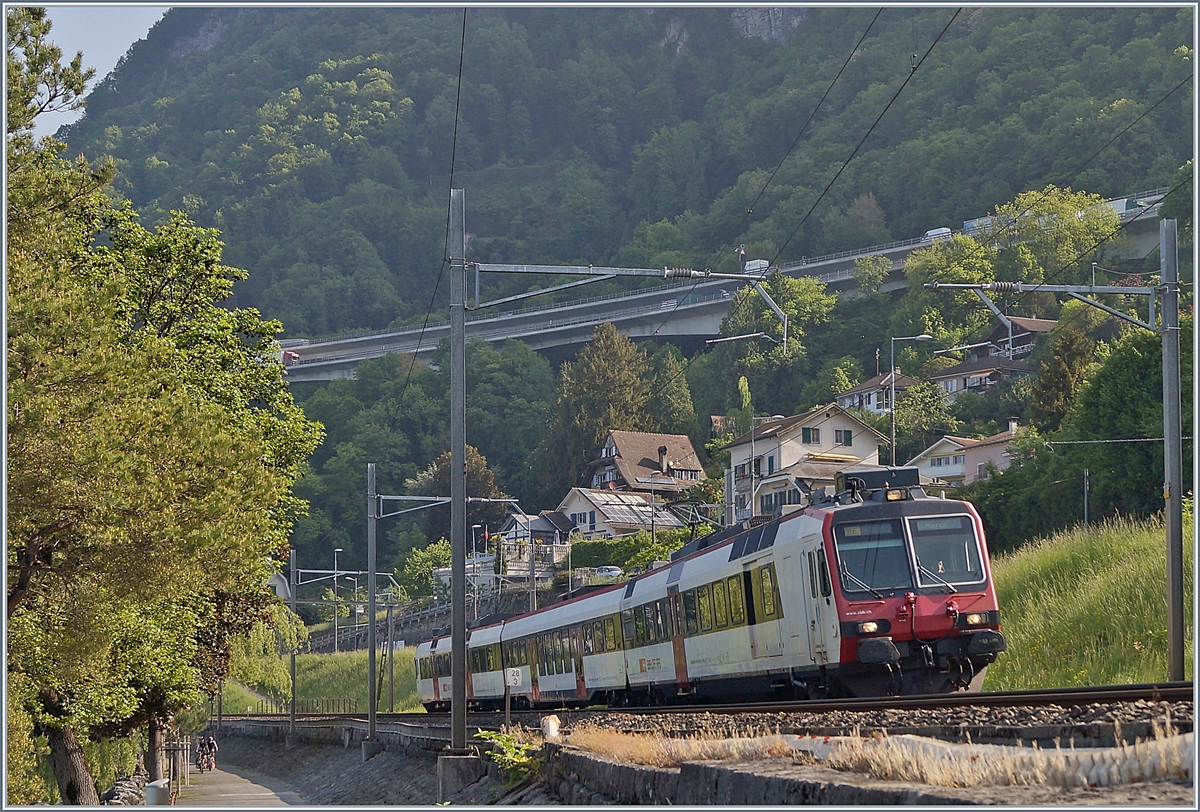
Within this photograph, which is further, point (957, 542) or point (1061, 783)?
point (957, 542)

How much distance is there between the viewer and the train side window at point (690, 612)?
24.2m

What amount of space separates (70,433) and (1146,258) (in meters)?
107

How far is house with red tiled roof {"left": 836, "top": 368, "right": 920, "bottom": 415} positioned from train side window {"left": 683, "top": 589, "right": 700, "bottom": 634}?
228ft

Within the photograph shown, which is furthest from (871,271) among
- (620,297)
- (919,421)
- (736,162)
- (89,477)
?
(89,477)

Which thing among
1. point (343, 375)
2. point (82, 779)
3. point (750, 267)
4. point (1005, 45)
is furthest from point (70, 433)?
point (343, 375)

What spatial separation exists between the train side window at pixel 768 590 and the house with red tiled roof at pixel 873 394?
72.7 m

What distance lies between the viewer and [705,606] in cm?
2369

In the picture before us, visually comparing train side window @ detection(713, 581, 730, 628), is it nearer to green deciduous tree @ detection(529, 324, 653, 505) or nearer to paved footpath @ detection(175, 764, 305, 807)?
paved footpath @ detection(175, 764, 305, 807)

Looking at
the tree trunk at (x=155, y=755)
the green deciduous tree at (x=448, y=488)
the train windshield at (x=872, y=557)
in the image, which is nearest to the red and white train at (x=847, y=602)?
the train windshield at (x=872, y=557)

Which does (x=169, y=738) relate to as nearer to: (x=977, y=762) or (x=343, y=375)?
(x=977, y=762)

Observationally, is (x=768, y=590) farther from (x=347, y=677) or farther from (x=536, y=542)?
(x=536, y=542)

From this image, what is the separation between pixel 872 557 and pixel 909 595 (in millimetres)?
665

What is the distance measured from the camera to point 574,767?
46.2ft

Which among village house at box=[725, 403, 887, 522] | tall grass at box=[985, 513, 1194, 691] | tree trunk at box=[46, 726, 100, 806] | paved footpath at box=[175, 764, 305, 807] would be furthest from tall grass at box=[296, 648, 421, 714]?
tall grass at box=[985, 513, 1194, 691]
